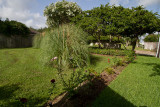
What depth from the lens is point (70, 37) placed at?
4082 mm

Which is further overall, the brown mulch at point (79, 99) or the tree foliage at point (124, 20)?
the tree foliage at point (124, 20)

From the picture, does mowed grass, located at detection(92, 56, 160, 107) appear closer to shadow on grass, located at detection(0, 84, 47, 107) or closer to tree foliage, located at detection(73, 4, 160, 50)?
shadow on grass, located at detection(0, 84, 47, 107)

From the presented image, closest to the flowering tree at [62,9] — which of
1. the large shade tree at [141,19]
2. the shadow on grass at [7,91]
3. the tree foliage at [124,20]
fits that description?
the tree foliage at [124,20]

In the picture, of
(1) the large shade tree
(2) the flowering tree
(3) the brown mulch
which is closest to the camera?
(3) the brown mulch

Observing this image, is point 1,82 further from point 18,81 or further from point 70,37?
point 70,37

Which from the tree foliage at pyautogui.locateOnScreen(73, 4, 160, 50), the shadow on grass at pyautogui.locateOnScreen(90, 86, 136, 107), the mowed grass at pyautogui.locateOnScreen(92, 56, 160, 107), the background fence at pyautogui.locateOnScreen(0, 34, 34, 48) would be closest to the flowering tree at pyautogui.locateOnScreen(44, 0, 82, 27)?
the tree foliage at pyautogui.locateOnScreen(73, 4, 160, 50)

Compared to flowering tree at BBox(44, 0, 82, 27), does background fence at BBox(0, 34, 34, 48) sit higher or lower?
lower

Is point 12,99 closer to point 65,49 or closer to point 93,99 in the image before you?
point 93,99

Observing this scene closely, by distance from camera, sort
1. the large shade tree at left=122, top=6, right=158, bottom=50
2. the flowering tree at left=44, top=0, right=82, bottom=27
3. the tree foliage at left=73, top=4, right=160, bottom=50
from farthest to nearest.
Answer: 1. the flowering tree at left=44, top=0, right=82, bottom=27
2. the tree foliage at left=73, top=4, right=160, bottom=50
3. the large shade tree at left=122, top=6, right=158, bottom=50

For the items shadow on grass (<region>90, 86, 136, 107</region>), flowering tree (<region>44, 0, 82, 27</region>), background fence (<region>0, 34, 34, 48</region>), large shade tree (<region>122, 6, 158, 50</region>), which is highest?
flowering tree (<region>44, 0, 82, 27</region>)

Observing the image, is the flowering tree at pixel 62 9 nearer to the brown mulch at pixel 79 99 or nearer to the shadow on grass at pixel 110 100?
the brown mulch at pixel 79 99

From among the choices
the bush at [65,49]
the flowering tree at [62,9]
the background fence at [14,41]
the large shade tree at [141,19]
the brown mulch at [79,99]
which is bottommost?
the brown mulch at [79,99]

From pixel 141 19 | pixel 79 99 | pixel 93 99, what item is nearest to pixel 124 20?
pixel 141 19

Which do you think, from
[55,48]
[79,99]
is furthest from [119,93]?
[55,48]
